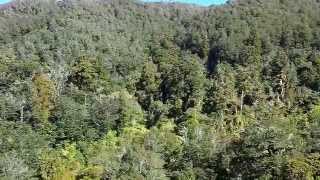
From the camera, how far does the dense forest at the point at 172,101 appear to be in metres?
47.9

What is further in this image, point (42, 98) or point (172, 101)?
point (172, 101)

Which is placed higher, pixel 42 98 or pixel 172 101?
pixel 42 98

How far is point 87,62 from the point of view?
68375 millimetres

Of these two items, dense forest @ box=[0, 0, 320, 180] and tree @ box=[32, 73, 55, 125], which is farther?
tree @ box=[32, 73, 55, 125]

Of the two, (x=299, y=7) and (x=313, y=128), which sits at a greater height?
(x=299, y=7)

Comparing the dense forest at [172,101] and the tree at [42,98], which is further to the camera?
the tree at [42,98]

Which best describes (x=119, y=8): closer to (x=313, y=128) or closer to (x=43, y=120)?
(x=43, y=120)

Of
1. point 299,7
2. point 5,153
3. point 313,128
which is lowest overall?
point 5,153

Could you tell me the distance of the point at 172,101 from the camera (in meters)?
66.1

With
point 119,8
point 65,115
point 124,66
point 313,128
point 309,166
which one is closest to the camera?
point 309,166

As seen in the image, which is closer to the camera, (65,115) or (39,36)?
(65,115)

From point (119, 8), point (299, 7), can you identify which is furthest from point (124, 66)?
point (119, 8)

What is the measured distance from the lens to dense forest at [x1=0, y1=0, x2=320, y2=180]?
47906mm

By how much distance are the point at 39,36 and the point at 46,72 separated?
2309 cm
